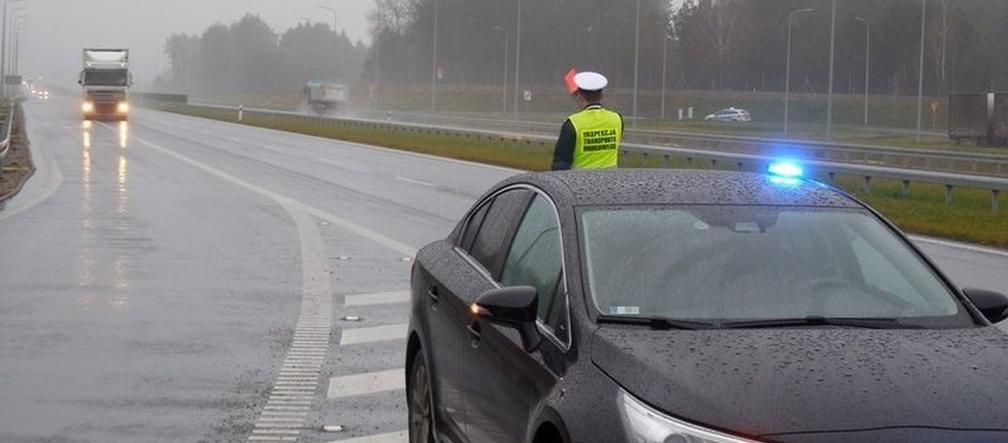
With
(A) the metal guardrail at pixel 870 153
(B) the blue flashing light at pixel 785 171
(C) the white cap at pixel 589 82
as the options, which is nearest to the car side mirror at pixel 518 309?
(B) the blue flashing light at pixel 785 171

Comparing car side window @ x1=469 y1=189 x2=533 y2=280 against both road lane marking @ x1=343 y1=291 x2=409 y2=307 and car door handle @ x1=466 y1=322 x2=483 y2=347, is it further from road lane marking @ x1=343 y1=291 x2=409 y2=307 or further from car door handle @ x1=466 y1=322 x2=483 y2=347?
road lane marking @ x1=343 y1=291 x2=409 y2=307

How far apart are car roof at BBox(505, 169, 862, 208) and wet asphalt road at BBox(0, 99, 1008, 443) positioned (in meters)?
2.10

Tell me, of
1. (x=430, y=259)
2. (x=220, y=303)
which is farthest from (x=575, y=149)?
(x=430, y=259)

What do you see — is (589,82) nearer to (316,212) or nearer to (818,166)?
(316,212)

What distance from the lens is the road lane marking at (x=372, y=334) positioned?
11.1m

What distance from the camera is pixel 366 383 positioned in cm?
939

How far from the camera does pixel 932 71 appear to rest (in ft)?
250

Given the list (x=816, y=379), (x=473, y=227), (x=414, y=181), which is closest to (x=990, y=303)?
(x=816, y=379)

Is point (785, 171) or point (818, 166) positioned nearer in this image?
point (785, 171)

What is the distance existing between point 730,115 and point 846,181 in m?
43.2

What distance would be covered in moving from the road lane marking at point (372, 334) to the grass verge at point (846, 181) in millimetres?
10291

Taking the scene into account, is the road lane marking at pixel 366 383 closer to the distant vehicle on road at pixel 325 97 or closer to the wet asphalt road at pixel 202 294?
the wet asphalt road at pixel 202 294

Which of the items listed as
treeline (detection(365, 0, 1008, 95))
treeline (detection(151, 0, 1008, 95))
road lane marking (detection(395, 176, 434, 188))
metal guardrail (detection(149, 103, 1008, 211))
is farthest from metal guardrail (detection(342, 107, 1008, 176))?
treeline (detection(365, 0, 1008, 95))

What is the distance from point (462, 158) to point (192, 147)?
379 inches
